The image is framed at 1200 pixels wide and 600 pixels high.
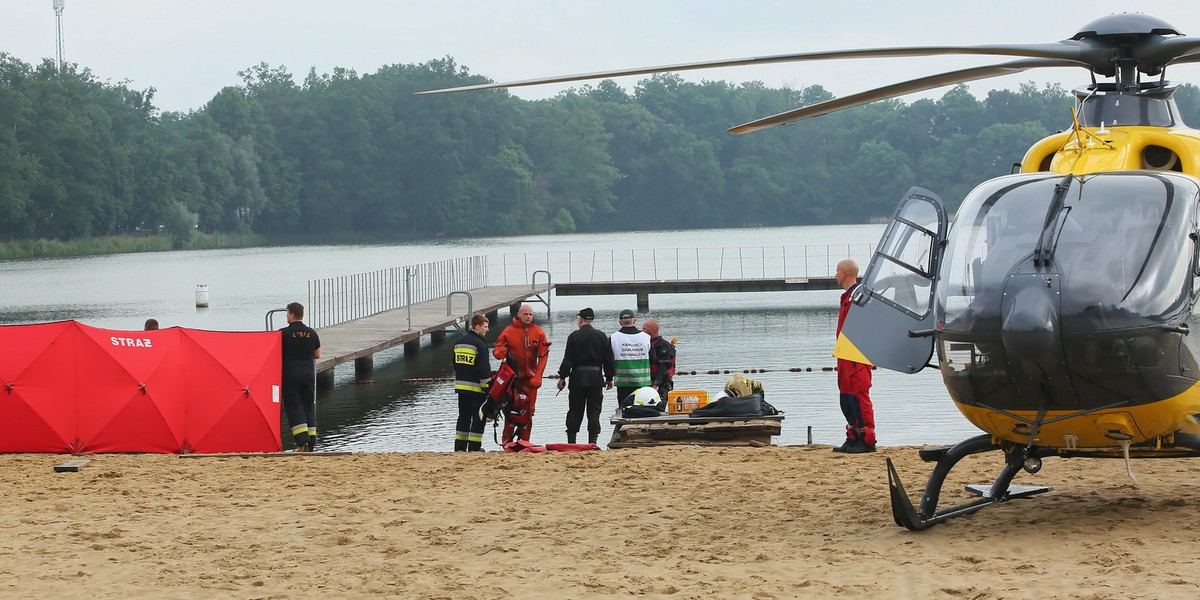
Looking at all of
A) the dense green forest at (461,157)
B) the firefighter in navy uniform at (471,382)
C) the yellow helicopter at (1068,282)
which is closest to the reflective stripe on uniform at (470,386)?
the firefighter in navy uniform at (471,382)

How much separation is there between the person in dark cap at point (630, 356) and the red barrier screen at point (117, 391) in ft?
12.6

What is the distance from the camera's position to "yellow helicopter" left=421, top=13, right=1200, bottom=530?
288 inches

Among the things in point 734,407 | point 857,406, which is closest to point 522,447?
point 734,407

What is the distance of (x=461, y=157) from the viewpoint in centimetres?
12438

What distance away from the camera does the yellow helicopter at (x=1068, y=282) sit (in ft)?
24.0

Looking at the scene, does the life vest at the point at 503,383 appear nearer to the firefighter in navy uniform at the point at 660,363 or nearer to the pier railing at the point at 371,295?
the firefighter in navy uniform at the point at 660,363

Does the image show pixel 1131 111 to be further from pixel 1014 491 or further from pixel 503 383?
pixel 503 383

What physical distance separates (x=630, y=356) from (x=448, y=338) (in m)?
19.0

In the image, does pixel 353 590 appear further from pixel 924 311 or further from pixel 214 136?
pixel 214 136

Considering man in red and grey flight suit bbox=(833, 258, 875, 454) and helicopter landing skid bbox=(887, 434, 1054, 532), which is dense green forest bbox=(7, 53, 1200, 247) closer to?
man in red and grey flight suit bbox=(833, 258, 875, 454)

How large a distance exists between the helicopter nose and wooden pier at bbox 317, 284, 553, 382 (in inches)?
622

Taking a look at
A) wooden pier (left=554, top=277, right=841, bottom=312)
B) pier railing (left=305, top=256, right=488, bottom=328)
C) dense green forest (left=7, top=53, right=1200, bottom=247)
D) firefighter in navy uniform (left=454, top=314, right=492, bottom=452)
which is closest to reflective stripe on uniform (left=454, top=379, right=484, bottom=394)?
firefighter in navy uniform (left=454, top=314, right=492, bottom=452)

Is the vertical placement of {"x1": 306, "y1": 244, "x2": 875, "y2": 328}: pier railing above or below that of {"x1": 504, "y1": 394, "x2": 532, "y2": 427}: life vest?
below

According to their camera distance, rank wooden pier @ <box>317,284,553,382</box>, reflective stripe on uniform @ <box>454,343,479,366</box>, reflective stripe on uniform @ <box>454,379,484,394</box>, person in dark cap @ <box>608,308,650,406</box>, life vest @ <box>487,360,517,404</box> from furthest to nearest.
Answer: wooden pier @ <box>317,284,553,382</box> → person in dark cap @ <box>608,308,650,406</box> → reflective stripe on uniform @ <box>454,379,484,394</box> → reflective stripe on uniform @ <box>454,343,479,366</box> → life vest @ <box>487,360,517,404</box>
